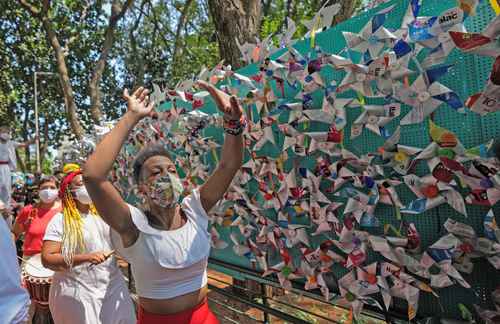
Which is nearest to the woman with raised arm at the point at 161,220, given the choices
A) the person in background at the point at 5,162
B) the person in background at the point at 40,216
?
the person in background at the point at 40,216

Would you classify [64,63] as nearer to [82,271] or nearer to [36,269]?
[36,269]

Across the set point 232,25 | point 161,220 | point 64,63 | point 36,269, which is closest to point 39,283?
point 36,269

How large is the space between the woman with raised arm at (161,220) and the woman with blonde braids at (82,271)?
949mm

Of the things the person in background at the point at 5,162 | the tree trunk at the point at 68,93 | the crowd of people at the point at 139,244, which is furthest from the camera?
the tree trunk at the point at 68,93

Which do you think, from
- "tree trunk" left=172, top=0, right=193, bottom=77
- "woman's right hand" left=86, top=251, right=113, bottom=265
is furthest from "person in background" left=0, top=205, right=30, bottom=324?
"tree trunk" left=172, top=0, right=193, bottom=77

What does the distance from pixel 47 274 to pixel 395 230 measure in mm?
3018

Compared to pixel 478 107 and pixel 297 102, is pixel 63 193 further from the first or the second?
pixel 478 107

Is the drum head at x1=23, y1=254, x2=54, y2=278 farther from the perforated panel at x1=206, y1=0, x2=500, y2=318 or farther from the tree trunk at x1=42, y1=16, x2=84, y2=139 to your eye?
the tree trunk at x1=42, y1=16, x2=84, y2=139

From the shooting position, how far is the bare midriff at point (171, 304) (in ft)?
5.89

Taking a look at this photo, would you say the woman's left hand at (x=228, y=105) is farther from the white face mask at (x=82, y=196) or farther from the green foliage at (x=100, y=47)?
the green foliage at (x=100, y=47)

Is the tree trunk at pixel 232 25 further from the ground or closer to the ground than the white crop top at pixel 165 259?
further from the ground

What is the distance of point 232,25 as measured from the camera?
4.11 meters

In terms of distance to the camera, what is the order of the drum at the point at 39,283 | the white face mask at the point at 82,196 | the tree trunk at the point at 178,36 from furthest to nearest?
the tree trunk at the point at 178,36 → the drum at the point at 39,283 → the white face mask at the point at 82,196

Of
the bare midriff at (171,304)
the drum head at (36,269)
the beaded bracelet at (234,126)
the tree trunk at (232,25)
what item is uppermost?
the tree trunk at (232,25)
